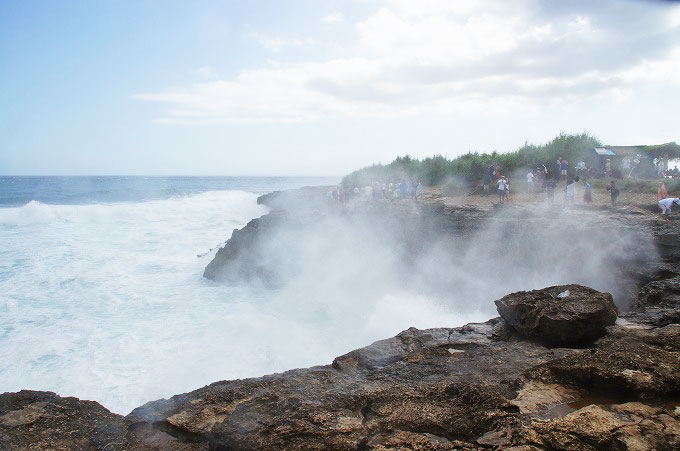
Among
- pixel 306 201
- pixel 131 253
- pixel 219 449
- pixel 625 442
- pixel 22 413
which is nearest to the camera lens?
pixel 625 442

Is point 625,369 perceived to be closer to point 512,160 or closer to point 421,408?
point 421,408

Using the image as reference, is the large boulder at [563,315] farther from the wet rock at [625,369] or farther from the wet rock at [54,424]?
the wet rock at [54,424]

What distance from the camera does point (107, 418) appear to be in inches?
142

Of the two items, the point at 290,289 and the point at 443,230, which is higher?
the point at 443,230

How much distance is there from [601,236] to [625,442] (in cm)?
894

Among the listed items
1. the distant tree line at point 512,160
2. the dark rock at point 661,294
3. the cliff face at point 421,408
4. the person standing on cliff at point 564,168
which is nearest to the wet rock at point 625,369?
the cliff face at point 421,408

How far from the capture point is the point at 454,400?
329 centimetres

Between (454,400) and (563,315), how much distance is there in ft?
6.27

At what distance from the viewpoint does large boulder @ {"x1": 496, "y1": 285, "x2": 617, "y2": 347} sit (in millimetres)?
4367

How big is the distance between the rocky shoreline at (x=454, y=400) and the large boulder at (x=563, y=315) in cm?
1

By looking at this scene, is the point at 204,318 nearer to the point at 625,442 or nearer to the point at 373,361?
the point at 373,361

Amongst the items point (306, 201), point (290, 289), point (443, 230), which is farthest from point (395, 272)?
point (306, 201)

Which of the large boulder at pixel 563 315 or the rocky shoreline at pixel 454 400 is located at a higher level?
the large boulder at pixel 563 315

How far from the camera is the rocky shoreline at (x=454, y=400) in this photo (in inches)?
113
